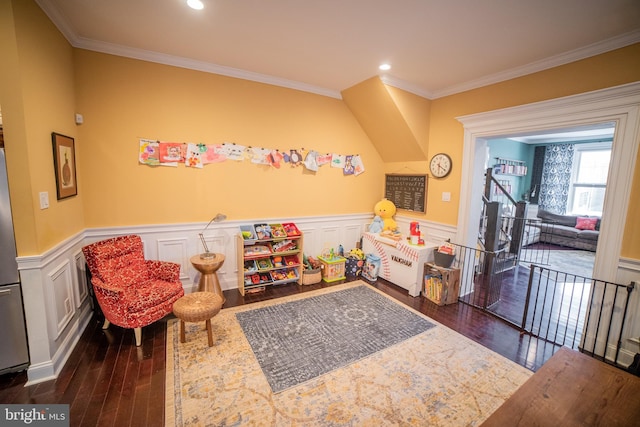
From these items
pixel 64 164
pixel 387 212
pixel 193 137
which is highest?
pixel 193 137

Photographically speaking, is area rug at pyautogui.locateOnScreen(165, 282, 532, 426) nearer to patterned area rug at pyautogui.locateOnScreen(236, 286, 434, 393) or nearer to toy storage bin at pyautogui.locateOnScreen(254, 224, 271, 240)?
patterned area rug at pyautogui.locateOnScreen(236, 286, 434, 393)

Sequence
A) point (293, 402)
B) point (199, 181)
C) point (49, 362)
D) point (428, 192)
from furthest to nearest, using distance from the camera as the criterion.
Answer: point (428, 192), point (199, 181), point (49, 362), point (293, 402)

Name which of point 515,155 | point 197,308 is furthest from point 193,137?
point 515,155

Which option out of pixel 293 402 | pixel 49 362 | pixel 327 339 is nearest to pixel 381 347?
pixel 327 339

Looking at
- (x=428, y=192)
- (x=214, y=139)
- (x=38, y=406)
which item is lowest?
(x=38, y=406)

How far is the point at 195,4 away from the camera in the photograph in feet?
6.93

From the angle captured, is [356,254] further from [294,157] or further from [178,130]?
[178,130]

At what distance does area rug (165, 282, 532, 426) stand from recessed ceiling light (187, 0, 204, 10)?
295 centimetres

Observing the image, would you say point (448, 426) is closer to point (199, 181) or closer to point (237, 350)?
point (237, 350)

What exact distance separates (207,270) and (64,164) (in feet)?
5.47

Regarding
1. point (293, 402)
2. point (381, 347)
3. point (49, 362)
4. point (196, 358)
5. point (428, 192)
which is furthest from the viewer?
point (428, 192)

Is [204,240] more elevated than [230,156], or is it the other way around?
[230,156]

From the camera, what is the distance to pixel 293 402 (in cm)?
191

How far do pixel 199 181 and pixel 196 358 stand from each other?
2.06m
